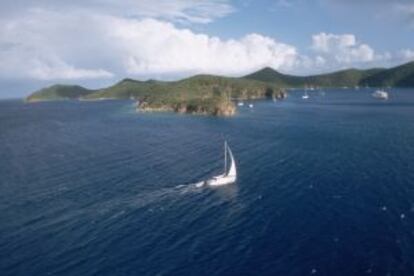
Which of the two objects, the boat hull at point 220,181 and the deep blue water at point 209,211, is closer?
the deep blue water at point 209,211

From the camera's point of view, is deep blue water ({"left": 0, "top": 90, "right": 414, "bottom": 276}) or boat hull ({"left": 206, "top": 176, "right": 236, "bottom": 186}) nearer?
deep blue water ({"left": 0, "top": 90, "right": 414, "bottom": 276})

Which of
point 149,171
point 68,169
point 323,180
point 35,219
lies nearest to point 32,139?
point 68,169

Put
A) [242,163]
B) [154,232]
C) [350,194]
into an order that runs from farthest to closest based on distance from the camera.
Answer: [242,163], [350,194], [154,232]

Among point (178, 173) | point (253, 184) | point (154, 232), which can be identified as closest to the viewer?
point (154, 232)

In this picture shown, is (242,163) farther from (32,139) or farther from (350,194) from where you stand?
(32,139)

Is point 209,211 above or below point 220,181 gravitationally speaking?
below

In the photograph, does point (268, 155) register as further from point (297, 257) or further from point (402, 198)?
point (297, 257)

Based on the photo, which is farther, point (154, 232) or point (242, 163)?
point (242, 163)
